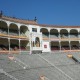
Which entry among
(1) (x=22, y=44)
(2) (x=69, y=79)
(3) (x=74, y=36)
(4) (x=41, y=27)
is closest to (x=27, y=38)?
(1) (x=22, y=44)

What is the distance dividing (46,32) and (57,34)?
3.48 metres

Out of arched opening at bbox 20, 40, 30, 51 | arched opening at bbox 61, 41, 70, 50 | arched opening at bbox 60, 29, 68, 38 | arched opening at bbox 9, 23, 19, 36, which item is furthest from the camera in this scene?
arched opening at bbox 61, 41, 70, 50

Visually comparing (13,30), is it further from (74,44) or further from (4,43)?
(74,44)

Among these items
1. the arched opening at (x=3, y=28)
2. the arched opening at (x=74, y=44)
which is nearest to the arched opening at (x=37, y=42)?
the arched opening at (x=3, y=28)

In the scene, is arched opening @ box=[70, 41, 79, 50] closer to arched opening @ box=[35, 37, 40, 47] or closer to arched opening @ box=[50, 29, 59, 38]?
arched opening @ box=[50, 29, 59, 38]

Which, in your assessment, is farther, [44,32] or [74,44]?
[74,44]

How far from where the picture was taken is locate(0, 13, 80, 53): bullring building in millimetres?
53500

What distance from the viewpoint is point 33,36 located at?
5538 centimetres

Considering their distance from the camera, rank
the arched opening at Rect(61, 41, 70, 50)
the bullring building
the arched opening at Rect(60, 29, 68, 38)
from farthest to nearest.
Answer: the arched opening at Rect(61, 41, 70, 50)
the arched opening at Rect(60, 29, 68, 38)
the bullring building

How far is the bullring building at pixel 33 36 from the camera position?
53500mm

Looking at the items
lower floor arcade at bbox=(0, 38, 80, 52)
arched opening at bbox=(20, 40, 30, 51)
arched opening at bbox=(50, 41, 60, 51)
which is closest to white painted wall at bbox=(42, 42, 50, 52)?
lower floor arcade at bbox=(0, 38, 80, 52)

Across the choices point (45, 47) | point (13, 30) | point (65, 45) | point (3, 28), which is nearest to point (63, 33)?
point (65, 45)

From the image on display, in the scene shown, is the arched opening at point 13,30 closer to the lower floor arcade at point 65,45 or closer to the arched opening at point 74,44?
the lower floor arcade at point 65,45

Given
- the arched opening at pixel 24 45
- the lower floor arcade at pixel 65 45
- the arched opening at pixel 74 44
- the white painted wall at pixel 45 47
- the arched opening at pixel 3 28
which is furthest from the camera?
the arched opening at pixel 74 44
